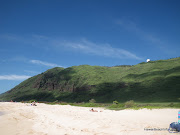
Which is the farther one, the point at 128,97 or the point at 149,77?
the point at 149,77

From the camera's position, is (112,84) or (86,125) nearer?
(86,125)

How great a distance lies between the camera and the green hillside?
2059 inches

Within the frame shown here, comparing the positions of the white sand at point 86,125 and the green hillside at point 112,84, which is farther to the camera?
the green hillside at point 112,84

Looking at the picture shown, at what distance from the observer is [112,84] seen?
71375mm

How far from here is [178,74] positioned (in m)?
54.7

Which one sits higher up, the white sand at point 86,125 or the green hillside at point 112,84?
the green hillside at point 112,84

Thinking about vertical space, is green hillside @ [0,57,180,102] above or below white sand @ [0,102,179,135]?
above

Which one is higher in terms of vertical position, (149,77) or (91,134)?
(149,77)

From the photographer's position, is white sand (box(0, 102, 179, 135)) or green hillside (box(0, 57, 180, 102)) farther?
green hillside (box(0, 57, 180, 102))

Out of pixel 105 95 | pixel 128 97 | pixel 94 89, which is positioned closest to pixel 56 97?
pixel 94 89

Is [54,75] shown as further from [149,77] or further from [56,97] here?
[149,77]

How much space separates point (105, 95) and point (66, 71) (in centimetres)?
4206

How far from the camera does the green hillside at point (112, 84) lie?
52.3m

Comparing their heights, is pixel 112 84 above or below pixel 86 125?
above
